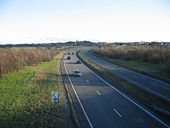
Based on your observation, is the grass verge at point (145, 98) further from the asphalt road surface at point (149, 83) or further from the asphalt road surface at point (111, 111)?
the asphalt road surface at point (111, 111)

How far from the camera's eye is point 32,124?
1312 centimetres

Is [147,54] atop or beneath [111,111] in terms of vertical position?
atop

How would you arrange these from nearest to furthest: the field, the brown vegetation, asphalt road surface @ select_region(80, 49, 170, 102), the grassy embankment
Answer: the grassy embankment
asphalt road surface @ select_region(80, 49, 170, 102)
the field
the brown vegetation

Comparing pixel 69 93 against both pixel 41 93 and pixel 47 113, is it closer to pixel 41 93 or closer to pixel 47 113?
pixel 41 93

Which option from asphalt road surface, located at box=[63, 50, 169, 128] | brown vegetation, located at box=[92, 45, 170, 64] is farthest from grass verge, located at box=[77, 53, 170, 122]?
brown vegetation, located at box=[92, 45, 170, 64]

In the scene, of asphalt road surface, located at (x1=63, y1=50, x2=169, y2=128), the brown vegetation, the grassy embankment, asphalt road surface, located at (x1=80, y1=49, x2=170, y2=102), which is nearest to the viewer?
the grassy embankment

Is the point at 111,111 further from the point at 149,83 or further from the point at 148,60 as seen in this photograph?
the point at 148,60

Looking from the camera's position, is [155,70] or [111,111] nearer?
[111,111]

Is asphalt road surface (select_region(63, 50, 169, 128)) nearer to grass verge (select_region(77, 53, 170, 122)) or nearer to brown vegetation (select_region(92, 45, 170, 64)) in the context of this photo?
grass verge (select_region(77, 53, 170, 122))

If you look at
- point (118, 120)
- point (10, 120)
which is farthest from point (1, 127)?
point (118, 120)

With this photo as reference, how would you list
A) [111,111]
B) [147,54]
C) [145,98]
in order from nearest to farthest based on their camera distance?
[111,111] → [145,98] → [147,54]

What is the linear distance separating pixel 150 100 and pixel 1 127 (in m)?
13.5

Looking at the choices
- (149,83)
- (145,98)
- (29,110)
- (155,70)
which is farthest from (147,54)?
(29,110)

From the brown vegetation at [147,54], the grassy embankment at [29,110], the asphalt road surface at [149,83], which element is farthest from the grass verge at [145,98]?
the brown vegetation at [147,54]
